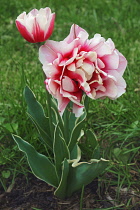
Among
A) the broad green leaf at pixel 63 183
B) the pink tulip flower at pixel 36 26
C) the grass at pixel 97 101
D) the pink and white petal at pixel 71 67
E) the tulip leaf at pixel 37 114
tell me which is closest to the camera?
the pink and white petal at pixel 71 67

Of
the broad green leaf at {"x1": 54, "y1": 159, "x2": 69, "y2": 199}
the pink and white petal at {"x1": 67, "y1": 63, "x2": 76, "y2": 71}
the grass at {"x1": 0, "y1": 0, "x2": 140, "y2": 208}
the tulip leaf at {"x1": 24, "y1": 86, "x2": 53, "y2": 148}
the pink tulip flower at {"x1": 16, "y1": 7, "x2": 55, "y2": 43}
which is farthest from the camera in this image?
the grass at {"x1": 0, "y1": 0, "x2": 140, "y2": 208}

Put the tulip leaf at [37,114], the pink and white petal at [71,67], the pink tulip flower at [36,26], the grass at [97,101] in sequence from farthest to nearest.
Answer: the grass at [97,101]
the tulip leaf at [37,114]
the pink tulip flower at [36,26]
the pink and white petal at [71,67]

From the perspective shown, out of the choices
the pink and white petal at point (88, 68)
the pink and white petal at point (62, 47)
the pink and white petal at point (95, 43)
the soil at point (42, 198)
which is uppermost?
the pink and white petal at point (62, 47)

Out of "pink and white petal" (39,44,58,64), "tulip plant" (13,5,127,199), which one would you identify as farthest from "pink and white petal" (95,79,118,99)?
"pink and white petal" (39,44,58,64)

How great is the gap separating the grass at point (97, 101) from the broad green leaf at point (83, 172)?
240 millimetres

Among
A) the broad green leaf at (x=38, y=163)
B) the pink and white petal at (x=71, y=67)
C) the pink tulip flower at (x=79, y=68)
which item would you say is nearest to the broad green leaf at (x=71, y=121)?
the broad green leaf at (x=38, y=163)

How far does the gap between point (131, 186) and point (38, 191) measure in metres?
0.49

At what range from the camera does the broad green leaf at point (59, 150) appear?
5.61ft

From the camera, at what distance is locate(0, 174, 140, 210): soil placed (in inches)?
78.4

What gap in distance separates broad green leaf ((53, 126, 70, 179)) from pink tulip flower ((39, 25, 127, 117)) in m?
0.28

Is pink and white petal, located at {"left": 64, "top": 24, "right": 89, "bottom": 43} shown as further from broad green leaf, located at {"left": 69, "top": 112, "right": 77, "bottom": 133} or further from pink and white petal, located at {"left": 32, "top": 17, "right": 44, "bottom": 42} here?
broad green leaf, located at {"left": 69, "top": 112, "right": 77, "bottom": 133}

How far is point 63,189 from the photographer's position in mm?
1866

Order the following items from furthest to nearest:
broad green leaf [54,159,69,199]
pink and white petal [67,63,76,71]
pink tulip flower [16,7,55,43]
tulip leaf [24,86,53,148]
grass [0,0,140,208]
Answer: grass [0,0,140,208] < tulip leaf [24,86,53,148] < broad green leaf [54,159,69,199] < pink tulip flower [16,7,55,43] < pink and white petal [67,63,76,71]

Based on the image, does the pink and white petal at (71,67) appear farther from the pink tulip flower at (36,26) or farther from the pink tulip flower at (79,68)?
the pink tulip flower at (36,26)
